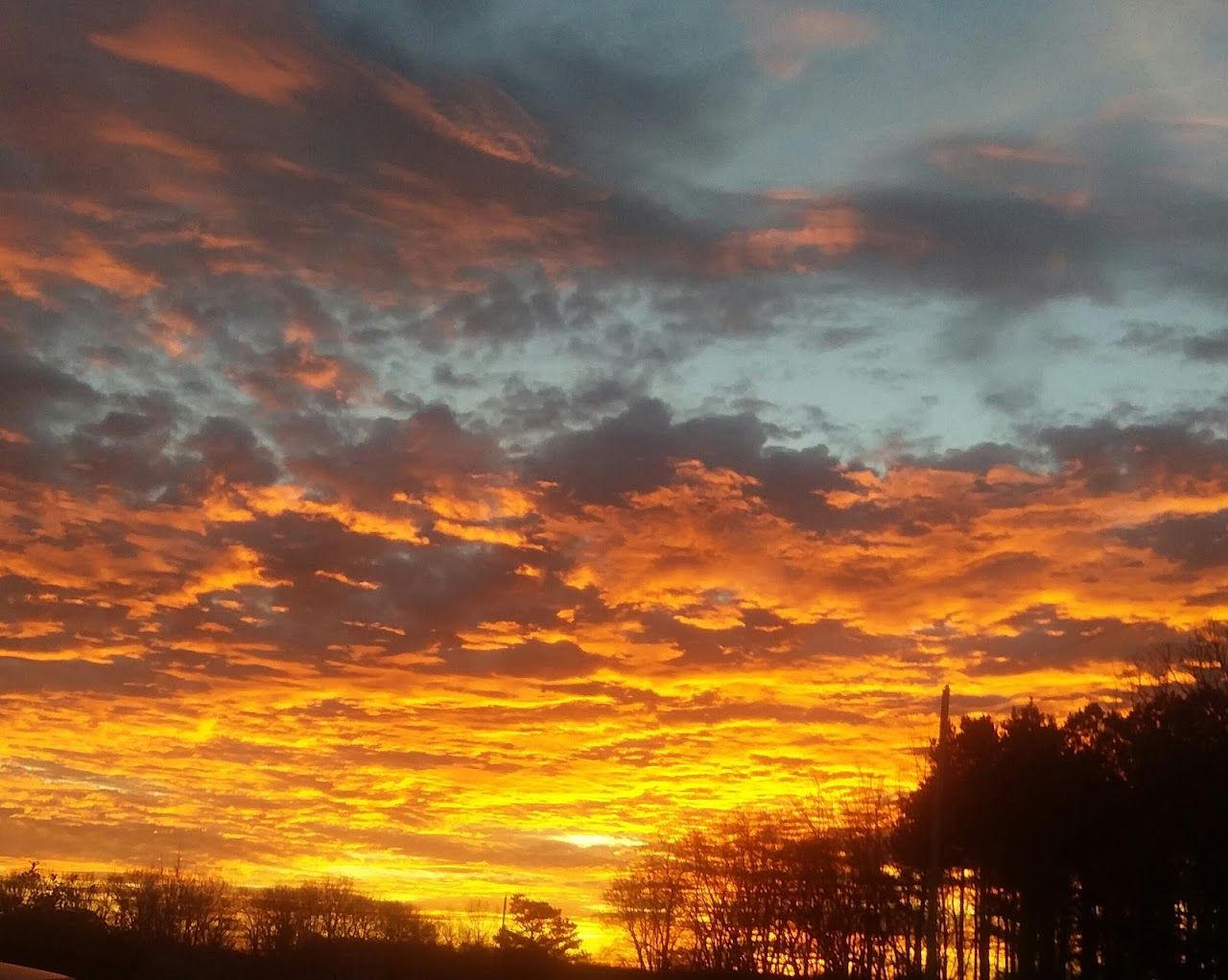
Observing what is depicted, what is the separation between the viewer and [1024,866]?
137 feet

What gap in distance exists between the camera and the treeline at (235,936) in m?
39.8

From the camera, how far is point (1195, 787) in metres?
37.7

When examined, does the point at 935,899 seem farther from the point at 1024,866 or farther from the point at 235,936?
the point at 235,936

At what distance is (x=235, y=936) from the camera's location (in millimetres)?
44844

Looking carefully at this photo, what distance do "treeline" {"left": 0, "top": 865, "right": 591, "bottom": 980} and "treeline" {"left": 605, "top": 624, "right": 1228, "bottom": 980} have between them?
8525 mm

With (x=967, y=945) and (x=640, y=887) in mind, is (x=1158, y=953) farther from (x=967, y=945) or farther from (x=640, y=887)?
(x=640, y=887)

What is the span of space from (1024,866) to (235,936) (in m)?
26.9

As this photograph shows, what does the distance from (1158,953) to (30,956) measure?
3477 cm

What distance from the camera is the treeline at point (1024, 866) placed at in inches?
1517

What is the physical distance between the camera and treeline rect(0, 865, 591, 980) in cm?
3981

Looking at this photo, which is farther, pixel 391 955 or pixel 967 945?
pixel 967 945

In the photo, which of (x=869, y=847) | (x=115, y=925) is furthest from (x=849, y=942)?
(x=115, y=925)

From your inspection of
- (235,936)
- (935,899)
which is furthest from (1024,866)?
(235,936)

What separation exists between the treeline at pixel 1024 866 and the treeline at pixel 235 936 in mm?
8525
